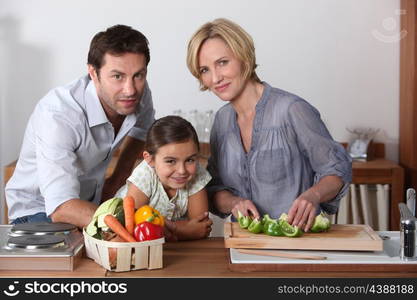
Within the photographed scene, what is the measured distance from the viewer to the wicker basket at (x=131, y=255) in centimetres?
145

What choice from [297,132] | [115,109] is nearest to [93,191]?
[115,109]

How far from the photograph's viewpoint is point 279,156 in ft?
6.63

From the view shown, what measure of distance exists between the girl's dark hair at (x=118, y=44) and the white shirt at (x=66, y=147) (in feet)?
0.44

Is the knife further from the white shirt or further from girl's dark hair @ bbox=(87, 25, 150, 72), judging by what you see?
girl's dark hair @ bbox=(87, 25, 150, 72)

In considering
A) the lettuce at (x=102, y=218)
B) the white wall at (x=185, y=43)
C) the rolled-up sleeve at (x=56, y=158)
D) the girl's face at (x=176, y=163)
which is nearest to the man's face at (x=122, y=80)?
the rolled-up sleeve at (x=56, y=158)

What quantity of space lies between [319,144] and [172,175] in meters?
0.44

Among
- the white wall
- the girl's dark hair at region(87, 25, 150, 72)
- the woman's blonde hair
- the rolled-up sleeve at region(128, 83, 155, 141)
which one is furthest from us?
the white wall

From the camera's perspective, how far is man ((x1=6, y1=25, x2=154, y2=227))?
2.01 metres

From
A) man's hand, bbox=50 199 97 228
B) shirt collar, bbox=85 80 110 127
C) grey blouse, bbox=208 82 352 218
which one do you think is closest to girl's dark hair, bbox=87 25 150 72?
shirt collar, bbox=85 80 110 127

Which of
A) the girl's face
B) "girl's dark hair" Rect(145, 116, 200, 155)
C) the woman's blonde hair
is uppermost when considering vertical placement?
the woman's blonde hair

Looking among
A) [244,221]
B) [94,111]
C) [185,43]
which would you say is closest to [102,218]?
[244,221]

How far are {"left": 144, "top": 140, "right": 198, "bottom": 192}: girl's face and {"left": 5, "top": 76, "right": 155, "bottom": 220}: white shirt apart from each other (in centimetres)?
28

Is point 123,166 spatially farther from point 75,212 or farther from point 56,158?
point 75,212

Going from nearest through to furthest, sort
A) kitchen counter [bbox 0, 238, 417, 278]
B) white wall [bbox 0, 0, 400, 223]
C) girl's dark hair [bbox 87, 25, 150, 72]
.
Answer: kitchen counter [bbox 0, 238, 417, 278] → girl's dark hair [bbox 87, 25, 150, 72] → white wall [bbox 0, 0, 400, 223]
